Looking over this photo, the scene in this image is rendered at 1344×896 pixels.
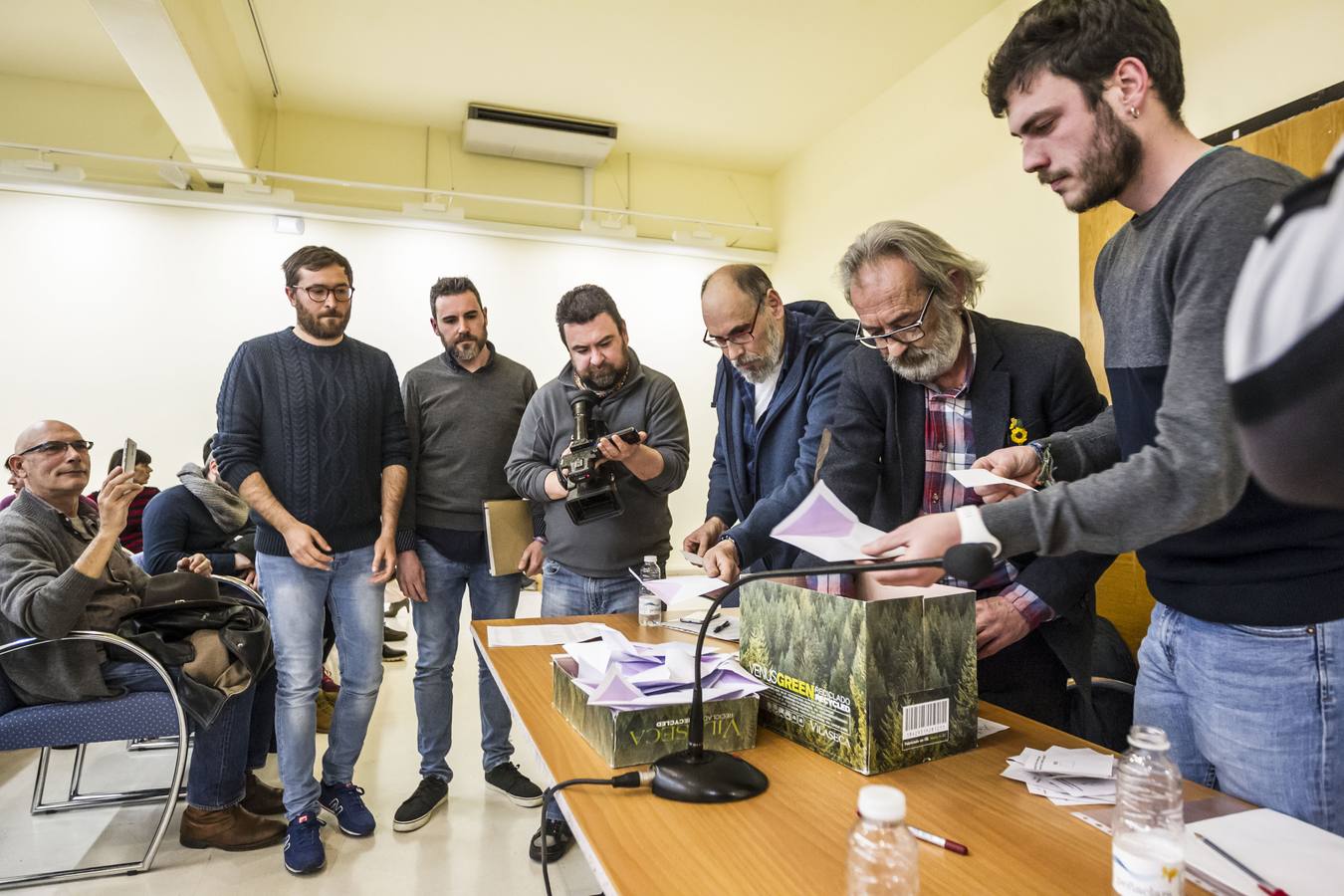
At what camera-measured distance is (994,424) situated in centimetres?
154

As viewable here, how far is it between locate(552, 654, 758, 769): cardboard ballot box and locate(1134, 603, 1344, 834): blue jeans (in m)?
0.29

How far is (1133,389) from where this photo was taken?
1050mm

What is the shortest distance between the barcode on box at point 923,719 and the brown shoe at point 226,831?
222 cm

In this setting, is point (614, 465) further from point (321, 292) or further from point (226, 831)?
point (226, 831)

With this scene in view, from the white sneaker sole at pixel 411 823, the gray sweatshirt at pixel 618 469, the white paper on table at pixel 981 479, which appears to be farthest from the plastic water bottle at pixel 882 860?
the white sneaker sole at pixel 411 823

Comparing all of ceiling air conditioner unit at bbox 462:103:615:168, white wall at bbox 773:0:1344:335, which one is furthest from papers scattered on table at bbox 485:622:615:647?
ceiling air conditioner unit at bbox 462:103:615:168

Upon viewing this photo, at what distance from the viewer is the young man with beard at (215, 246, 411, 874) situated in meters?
2.28

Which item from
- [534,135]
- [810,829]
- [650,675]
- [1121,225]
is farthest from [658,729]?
[534,135]

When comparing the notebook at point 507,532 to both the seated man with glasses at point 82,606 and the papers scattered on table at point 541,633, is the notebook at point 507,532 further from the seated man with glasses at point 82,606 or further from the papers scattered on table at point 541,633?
the seated man with glasses at point 82,606

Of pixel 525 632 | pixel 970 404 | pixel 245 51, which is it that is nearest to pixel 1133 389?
pixel 970 404

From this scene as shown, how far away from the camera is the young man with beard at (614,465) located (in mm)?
2363

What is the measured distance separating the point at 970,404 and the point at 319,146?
5.69 m

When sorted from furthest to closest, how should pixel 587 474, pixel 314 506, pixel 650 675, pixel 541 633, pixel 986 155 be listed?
pixel 986 155 < pixel 314 506 < pixel 587 474 < pixel 541 633 < pixel 650 675

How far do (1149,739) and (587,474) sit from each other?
1464mm
